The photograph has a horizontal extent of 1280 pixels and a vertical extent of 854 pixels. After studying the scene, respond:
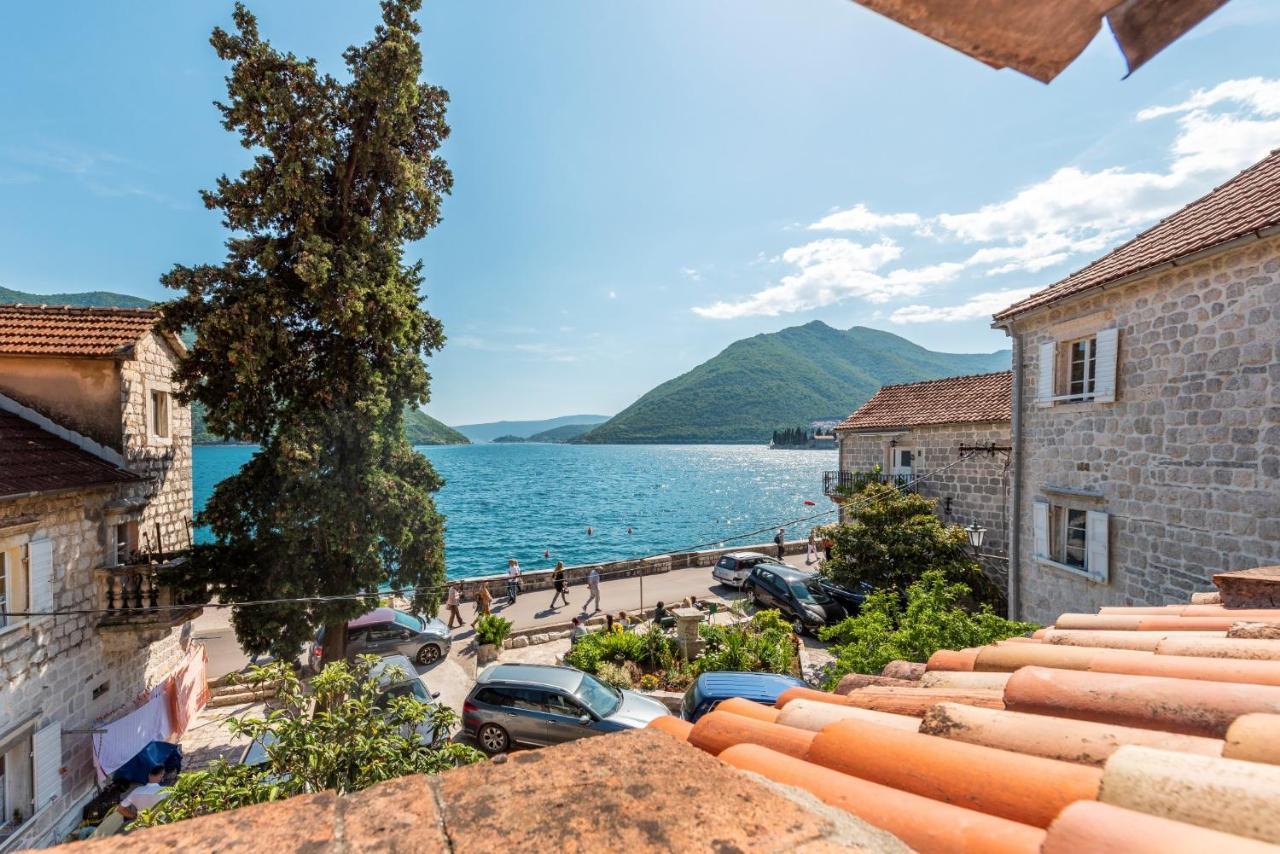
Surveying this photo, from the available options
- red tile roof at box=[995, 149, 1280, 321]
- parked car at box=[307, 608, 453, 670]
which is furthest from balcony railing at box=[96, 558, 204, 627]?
red tile roof at box=[995, 149, 1280, 321]

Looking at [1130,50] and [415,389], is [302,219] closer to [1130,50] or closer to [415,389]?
[415,389]

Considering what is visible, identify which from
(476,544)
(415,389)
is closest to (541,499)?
(476,544)

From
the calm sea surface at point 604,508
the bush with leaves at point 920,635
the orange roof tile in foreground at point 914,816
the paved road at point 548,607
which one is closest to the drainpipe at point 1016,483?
the bush with leaves at point 920,635

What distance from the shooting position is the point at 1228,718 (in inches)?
64.1

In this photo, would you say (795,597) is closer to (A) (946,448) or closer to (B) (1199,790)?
(A) (946,448)

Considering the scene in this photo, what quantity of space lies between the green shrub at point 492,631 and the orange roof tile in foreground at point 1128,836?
1438 cm

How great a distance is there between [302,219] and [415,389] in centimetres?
377

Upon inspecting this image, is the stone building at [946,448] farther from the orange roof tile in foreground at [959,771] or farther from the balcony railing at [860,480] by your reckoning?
the orange roof tile in foreground at [959,771]

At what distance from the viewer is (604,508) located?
68500 mm

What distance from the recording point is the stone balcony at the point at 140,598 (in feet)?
32.6

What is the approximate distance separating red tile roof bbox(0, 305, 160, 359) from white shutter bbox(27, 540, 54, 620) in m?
3.73

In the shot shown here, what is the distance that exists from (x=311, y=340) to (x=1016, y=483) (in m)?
14.1

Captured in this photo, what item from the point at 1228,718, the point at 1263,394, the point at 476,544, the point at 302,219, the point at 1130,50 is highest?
the point at 302,219

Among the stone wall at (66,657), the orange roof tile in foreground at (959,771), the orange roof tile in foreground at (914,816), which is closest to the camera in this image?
the orange roof tile in foreground at (914,816)
